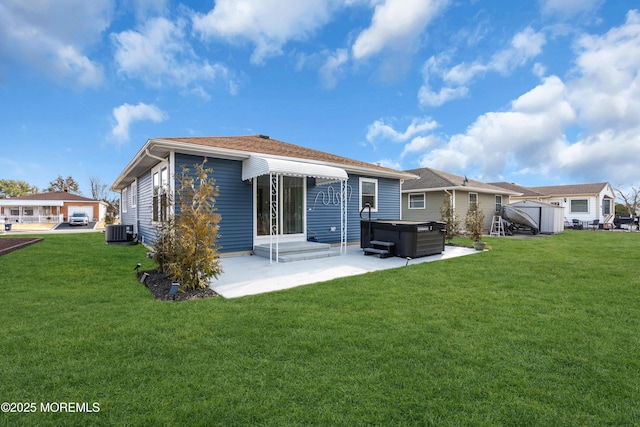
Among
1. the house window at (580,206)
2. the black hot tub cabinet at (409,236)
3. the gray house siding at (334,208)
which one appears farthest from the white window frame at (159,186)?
the house window at (580,206)

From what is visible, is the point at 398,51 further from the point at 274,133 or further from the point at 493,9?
the point at 274,133

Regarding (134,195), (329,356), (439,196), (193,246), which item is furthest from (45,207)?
(329,356)

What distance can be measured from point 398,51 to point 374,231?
749 cm

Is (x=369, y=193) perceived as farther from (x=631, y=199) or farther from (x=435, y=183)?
(x=631, y=199)

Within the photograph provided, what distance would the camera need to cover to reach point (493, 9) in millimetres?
9406

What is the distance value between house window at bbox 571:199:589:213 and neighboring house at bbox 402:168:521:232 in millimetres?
12699

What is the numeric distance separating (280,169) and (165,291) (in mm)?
3669

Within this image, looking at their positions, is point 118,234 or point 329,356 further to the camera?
point 118,234

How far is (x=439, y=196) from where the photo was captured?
53.6ft

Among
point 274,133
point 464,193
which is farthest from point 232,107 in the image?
point 464,193

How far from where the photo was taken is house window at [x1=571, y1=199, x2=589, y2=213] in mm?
25484

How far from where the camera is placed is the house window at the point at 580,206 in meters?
25.5

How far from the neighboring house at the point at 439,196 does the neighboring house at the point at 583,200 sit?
27.5 feet

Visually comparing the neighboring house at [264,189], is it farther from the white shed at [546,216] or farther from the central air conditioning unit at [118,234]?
the white shed at [546,216]
